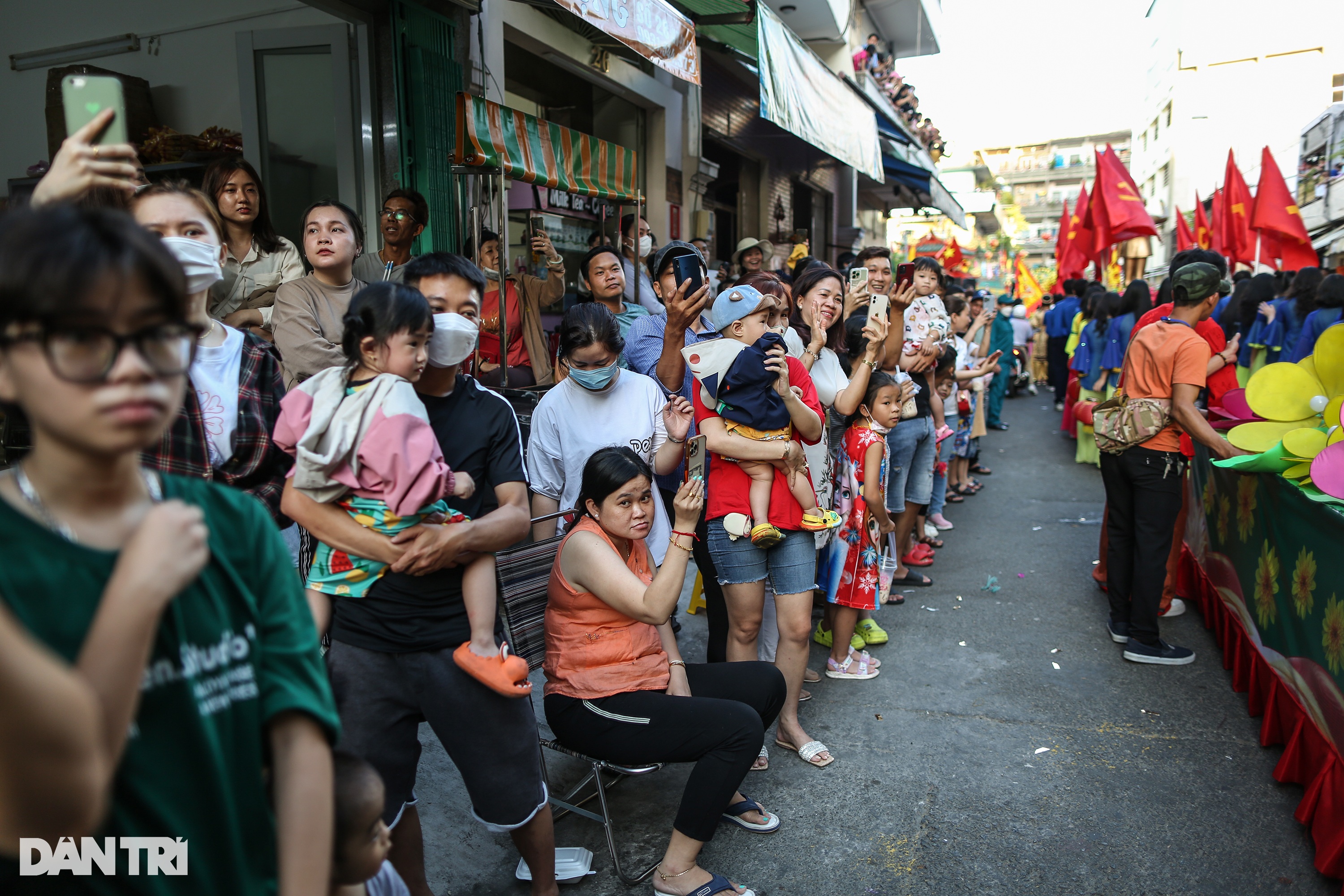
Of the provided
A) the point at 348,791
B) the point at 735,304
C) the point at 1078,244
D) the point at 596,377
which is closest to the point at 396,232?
the point at 596,377

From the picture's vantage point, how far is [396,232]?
14.0ft

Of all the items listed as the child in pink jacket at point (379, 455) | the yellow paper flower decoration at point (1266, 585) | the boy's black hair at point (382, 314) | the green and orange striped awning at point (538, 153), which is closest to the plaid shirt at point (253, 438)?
the child in pink jacket at point (379, 455)

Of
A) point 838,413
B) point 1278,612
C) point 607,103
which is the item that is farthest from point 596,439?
point 607,103

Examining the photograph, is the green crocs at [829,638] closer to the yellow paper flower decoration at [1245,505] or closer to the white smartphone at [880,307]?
the white smartphone at [880,307]

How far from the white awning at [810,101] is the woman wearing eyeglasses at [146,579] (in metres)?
6.06

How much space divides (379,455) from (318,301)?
4.19 ft

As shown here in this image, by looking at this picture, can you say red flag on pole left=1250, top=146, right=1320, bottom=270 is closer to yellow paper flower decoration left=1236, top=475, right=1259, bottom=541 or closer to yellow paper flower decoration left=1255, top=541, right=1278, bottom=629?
yellow paper flower decoration left=1236, top=475, right=1259, bottom=541

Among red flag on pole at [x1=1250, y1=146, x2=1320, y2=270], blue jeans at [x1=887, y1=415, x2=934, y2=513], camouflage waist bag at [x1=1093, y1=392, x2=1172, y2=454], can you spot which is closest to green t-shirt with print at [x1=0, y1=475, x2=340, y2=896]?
camouflage waist bag at [x1=1093, y1=392, x2=1172, y2=454]

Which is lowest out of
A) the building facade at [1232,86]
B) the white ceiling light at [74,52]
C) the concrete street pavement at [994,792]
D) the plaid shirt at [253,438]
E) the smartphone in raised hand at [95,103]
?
the concrete street pavement at [994,792]

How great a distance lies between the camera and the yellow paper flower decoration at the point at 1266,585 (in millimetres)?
3592

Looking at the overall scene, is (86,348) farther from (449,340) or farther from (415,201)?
(415,201)

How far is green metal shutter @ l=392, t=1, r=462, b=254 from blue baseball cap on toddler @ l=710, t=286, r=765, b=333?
2.42 metres

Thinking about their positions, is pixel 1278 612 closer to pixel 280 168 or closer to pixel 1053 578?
pixel 1053 578

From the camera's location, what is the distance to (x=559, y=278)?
509 centimetres
